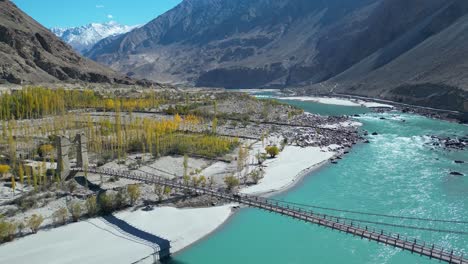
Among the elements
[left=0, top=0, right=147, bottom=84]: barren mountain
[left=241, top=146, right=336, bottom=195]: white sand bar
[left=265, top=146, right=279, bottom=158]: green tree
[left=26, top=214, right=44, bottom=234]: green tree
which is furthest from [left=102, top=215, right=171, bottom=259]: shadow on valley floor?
[left=0, top=0, right=147, bottom=84]: barren mountain

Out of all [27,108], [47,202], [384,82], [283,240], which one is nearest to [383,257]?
[283,240]

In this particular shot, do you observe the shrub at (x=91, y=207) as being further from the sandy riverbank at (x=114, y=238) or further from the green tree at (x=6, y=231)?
the green tree at (x=6, y=231)

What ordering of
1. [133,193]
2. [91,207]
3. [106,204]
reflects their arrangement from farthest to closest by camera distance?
1. [133,193]
2. [106,204]
3. [91,207]

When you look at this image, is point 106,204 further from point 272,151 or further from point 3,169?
point 272,151

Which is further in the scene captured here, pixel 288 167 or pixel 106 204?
pixel 288 167

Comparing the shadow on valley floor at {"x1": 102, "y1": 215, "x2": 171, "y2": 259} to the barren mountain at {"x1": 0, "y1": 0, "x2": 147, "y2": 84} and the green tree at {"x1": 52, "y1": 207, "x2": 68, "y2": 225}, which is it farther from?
the barren mountain at {"x1": 0, "y1": 0, "x2": 147, "y2": 84}

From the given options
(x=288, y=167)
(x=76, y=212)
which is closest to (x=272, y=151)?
(x=288, y=167)

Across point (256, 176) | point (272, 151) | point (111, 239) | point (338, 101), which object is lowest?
point (111, 239)
